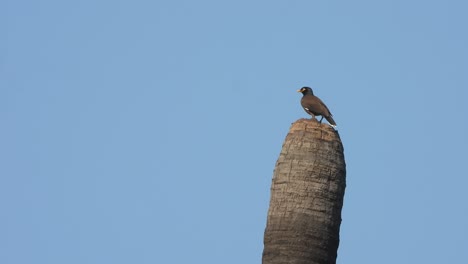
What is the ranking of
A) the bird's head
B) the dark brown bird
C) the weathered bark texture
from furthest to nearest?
1. the bird's head
2. the dark brown bird
3. the weathered bark texture

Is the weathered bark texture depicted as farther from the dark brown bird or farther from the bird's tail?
the dark brown bird

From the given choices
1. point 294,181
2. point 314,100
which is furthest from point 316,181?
point 314,100

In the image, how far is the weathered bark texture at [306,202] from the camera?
18750 mm

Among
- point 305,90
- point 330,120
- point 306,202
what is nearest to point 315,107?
point 330,120

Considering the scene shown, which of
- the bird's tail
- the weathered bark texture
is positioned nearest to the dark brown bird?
the bird's tail

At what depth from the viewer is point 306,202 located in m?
18.9

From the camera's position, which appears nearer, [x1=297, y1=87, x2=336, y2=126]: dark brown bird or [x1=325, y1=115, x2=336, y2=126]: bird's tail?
[x1=325, y1=115, x2=336, y2=126]: bird's tail

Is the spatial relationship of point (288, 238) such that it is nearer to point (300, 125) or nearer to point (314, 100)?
point (300, 125)

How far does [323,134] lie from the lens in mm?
19781

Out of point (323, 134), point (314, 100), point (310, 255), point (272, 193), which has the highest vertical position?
point (314, 100)

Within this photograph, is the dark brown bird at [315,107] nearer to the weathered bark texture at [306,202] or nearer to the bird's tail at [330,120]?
the bird's tail at [330,120]

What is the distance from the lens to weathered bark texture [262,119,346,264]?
18.8 meters

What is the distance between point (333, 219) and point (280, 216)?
101cm

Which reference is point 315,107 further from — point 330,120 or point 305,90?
point 305,90
